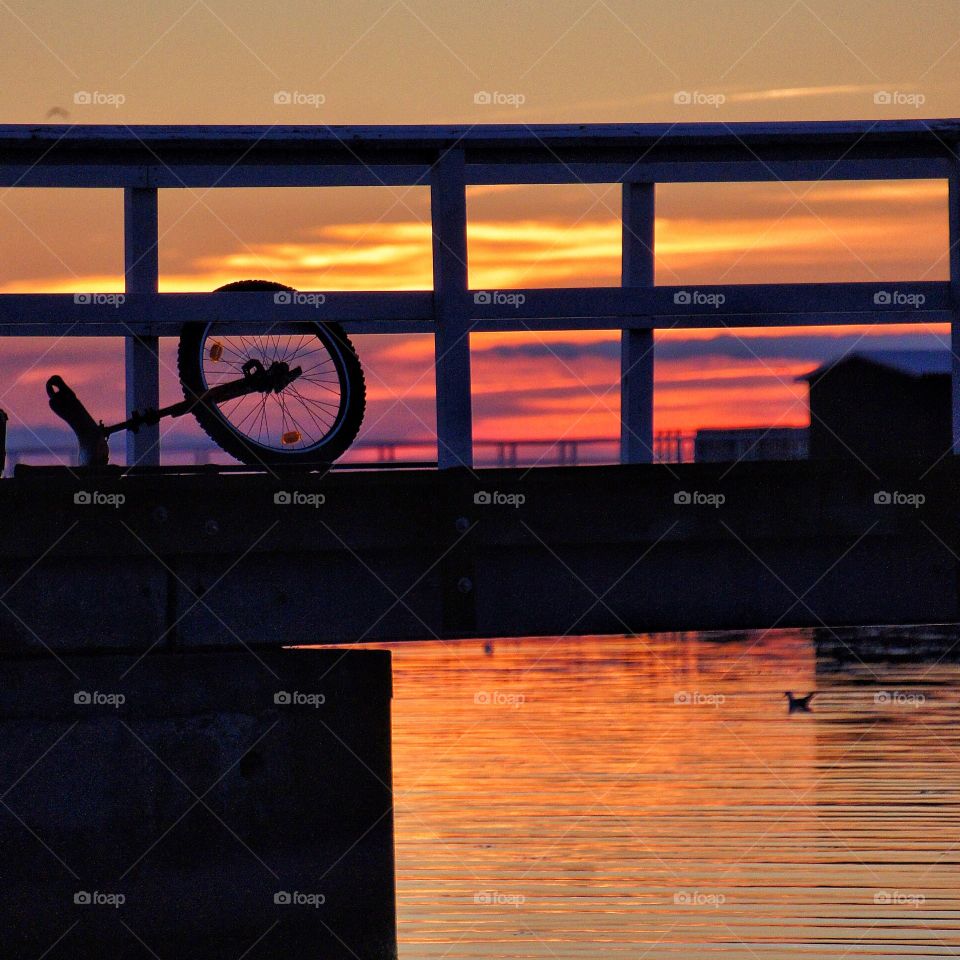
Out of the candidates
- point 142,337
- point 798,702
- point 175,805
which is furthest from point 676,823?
point 798,702

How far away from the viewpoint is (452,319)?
23.3 ft

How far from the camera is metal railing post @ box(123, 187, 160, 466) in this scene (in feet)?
24.3

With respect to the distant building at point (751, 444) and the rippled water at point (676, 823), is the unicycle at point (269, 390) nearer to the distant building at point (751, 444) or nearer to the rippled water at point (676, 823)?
the distant building at point (751, 444)

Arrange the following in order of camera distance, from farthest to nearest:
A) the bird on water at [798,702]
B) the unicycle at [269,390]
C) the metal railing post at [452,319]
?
the bird on water at [798,702] < the unicycle at [269,390] < the metal railing post at [452,319]

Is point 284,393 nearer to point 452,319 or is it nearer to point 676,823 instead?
point 452,319

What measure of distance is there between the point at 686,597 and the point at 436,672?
2030 centimetres

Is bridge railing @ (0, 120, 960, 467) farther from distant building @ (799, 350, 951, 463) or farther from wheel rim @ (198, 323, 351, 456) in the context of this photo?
distant building @ (799, 350, 951, 463)

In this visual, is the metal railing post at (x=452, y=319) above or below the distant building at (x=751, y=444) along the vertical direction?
below

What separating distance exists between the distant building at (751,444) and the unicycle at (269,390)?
100 inches

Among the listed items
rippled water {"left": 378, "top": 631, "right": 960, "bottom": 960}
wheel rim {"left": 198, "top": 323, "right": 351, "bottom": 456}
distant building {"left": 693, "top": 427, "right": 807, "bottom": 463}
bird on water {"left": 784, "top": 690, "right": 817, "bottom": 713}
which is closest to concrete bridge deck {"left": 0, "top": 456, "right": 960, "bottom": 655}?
distant building {"left": 693, "top": 427, "right": 807, "bottom": 463}

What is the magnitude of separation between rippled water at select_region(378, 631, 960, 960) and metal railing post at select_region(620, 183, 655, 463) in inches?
136

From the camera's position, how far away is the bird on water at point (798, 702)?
21234 mm

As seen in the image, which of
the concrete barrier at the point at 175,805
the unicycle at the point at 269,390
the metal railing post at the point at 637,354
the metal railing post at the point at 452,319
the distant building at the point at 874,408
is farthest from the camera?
the distant building at the point at 874,408

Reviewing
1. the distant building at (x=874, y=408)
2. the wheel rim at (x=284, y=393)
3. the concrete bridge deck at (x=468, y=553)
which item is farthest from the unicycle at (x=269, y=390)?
the distant building at (x=874, y=408)
